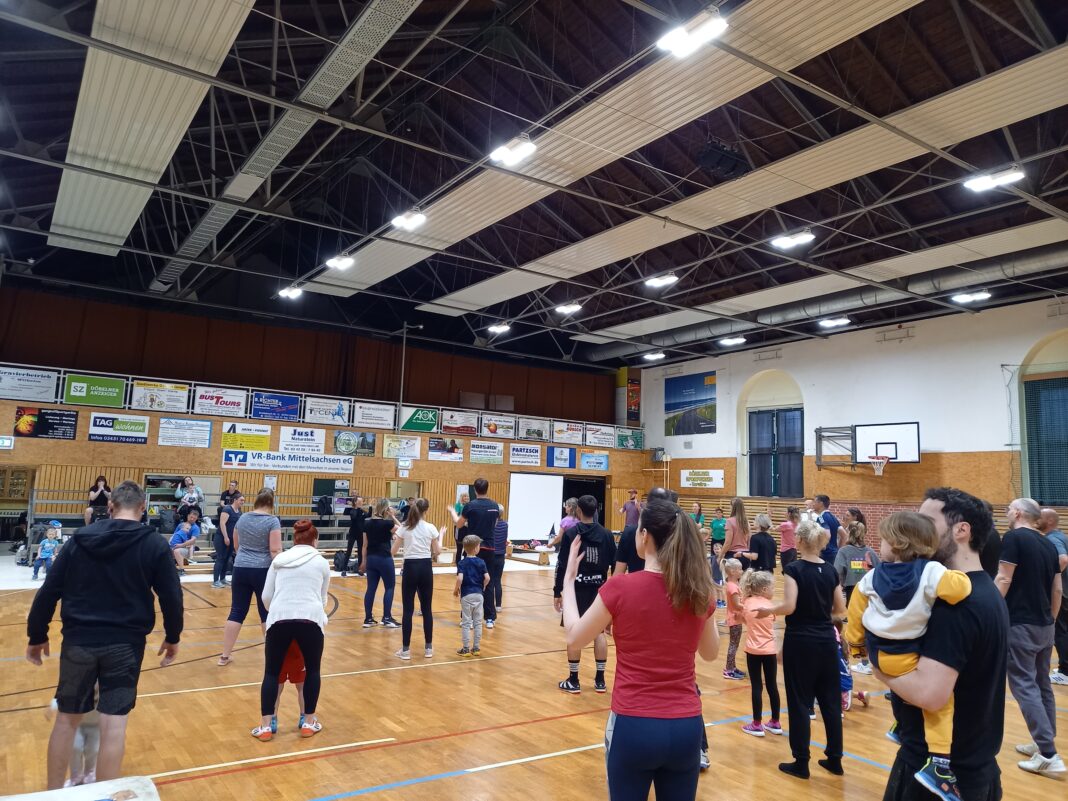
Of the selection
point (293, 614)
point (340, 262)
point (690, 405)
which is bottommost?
point (293, 614)

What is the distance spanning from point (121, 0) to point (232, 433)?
39.5 ft

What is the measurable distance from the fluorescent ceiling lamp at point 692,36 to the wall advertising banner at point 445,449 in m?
15.0

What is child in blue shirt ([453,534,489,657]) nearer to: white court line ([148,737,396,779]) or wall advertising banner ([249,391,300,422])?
white court line ([148,737,396,779])

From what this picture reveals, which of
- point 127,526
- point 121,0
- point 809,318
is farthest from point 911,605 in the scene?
point 809,318

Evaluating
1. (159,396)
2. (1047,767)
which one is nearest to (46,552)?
(159,396)

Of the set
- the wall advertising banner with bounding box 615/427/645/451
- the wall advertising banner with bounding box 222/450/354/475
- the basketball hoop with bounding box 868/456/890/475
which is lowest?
the wall advertising banner with bounding box 222/450/354/475

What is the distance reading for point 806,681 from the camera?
13.3 ft

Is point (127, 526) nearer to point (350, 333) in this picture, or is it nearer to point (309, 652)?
point (309, 652)

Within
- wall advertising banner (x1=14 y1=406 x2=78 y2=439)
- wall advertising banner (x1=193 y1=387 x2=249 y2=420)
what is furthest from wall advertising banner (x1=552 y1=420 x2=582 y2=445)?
wall advertising banner (x1=14 y1=406 x2=78 y2=439)

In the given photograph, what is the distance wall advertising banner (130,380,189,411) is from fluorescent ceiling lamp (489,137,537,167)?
37.2 feet

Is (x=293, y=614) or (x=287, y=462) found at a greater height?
(x=287, y=462)

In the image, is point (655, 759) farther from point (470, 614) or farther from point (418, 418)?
point (418, 418)

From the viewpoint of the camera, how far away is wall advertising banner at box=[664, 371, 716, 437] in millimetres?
22766

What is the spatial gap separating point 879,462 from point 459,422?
1188 cm
